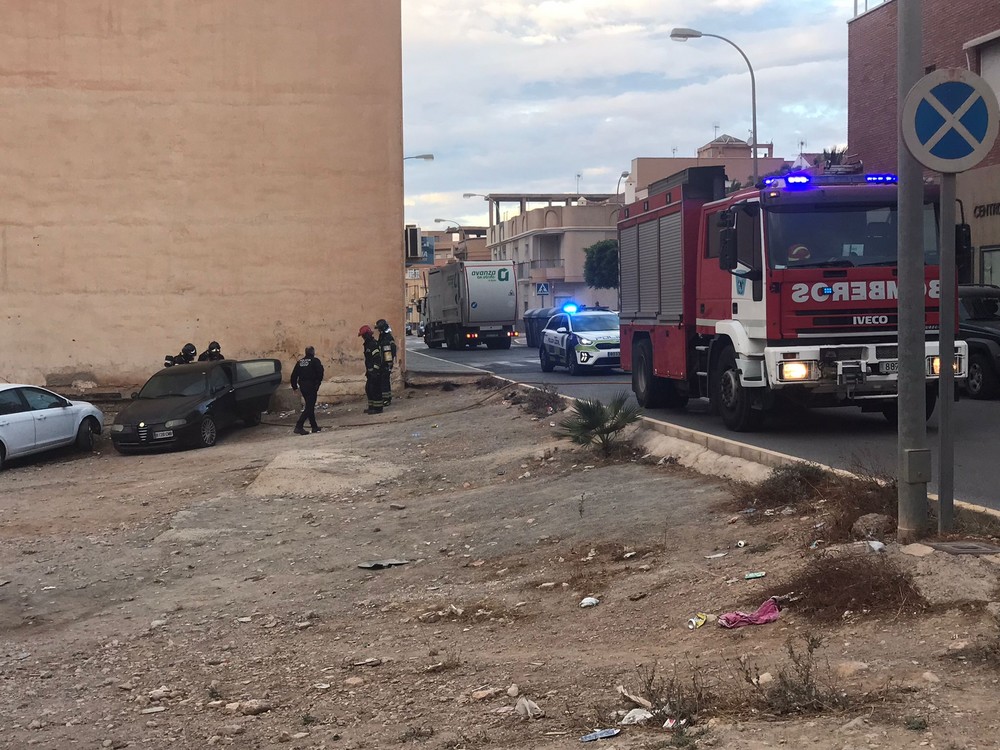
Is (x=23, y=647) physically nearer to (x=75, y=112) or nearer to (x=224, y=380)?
(x=224, y=380)

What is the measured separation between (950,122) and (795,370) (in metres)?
5.78

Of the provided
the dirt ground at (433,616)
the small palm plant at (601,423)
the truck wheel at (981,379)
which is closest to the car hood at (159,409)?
the dirt ground at (433,616)

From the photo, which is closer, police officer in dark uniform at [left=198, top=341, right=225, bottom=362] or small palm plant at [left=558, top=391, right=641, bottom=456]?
small palm plant at [left=558, top=391, right=641, bottom=456]

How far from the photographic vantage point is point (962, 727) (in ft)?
13.0

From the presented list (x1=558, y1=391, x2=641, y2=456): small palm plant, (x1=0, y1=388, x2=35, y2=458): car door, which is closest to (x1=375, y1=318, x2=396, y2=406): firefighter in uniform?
(x1=0, y1=388, x2=35, y2=458): car door

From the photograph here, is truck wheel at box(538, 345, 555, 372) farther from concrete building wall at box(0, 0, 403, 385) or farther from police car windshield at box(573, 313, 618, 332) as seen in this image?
concrete building wall at box(0, 0, 403, 385)

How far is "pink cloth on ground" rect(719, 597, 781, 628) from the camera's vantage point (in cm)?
589

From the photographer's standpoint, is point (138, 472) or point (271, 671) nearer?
point (271, 671)

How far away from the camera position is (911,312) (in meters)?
6.23

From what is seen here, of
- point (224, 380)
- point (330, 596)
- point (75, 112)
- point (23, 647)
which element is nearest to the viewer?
point (23, 647)

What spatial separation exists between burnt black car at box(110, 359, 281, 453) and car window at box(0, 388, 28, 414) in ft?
5.30

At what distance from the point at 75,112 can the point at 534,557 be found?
19.4m

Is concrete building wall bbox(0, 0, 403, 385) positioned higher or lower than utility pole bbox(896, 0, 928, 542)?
higher

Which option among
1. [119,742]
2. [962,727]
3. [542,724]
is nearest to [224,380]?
[119,742]
